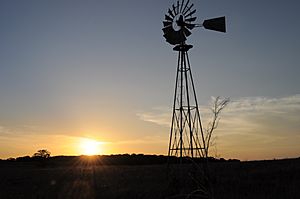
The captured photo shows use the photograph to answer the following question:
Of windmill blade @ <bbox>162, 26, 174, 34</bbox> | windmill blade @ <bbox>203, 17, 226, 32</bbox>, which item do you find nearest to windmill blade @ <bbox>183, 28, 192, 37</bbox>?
windmill blade @ <bbox>162, 26, 174, 34</bbox>

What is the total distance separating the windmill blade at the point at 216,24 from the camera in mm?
17266

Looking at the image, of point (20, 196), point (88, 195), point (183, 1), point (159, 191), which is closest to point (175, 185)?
point (159, 191)

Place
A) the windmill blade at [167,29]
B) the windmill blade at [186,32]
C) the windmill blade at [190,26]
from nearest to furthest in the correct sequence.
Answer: the windmill blade at [190,26]
the windmill blade at [186,32]
the windmill blade at [167,29]

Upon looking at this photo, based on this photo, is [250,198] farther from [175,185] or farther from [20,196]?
[20,196]

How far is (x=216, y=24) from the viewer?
57.2 feet

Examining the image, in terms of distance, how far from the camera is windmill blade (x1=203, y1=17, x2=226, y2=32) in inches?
680

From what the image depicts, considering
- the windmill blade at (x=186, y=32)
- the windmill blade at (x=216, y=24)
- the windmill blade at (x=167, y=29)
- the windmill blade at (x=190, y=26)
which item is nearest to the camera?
the windmill blade at (x=216, y=24)

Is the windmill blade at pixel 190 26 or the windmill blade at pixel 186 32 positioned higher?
the windmill blade at pixel 190 26

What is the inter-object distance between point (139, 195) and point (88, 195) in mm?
3084

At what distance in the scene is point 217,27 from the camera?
17375 mm

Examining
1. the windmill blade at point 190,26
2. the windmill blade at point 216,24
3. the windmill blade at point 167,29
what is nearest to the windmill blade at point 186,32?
the windmill blade at point 190,26

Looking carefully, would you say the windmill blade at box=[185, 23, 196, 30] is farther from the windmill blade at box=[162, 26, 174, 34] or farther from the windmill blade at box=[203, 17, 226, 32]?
the windmill blade at box=[203, 17, 226, 32]

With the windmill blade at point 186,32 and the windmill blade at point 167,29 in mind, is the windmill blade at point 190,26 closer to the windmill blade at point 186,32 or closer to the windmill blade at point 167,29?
the windmill blade at point 186,32

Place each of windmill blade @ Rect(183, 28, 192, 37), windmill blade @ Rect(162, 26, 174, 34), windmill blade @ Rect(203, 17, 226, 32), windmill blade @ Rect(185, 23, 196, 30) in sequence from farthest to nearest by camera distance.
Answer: windmill blade @ Rect(162, 26, 174, 34) < windmill blade @ Rect(183, 28, 192, 37) < windmill blade @ Rect(185, 23, 196, 30) < windmill blade @ Rect(203, 17, 226, 32)
